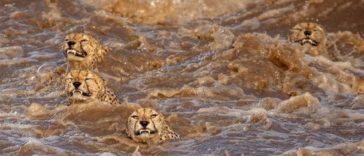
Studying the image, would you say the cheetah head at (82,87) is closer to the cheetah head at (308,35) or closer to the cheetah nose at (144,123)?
the cheetah nose at (144,123)

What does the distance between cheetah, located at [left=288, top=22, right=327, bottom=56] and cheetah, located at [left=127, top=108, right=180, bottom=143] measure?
195 inches

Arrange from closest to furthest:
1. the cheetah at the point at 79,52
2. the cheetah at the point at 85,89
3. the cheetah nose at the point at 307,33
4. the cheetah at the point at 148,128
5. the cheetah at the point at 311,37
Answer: the cheetah at the point at 148,128 < the cheetah at the point at 85,89 < the cheetah at the point at 79,52 < the cheetah at the point at 311,37 < the cheetah nose at the point at 307,33

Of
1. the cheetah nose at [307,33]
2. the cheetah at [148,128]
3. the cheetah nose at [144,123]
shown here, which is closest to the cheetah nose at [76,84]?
the cheetah at [148,128]

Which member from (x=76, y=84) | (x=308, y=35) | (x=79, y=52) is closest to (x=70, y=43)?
(x=79, y=52)

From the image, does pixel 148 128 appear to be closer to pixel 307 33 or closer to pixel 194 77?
pixel 194 77

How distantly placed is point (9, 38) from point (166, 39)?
8.05 ft

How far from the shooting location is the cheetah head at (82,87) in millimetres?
12633

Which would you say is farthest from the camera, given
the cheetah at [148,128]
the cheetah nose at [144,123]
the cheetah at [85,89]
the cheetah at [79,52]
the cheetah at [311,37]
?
the cheetah at [311,37]

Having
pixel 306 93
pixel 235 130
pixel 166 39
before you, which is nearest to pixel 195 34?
pixel 166 39

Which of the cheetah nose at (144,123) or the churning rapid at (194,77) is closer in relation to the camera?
the churning rapid at (194,77)

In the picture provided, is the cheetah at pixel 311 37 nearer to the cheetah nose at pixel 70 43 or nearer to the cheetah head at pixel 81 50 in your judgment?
the cheetah head at pixel 81 50

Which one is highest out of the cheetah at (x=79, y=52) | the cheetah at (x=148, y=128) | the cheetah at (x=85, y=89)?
the cheetah at (x=79, y=52)

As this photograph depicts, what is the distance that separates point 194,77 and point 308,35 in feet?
7.74

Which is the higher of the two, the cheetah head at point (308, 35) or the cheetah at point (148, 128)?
the cheetah head at point (308, 35)
